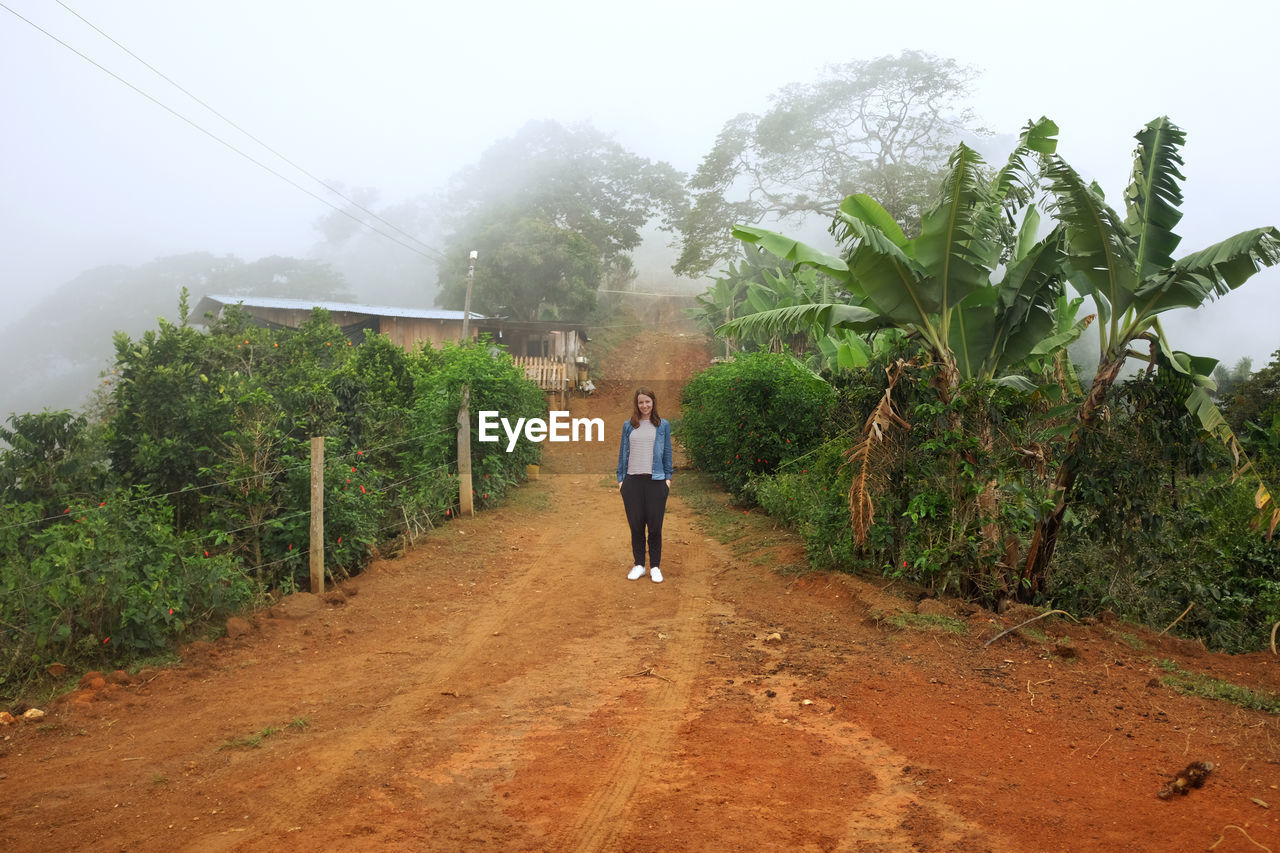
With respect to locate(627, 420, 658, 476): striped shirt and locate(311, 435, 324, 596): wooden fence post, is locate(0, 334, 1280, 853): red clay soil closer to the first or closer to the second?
locate(311, 435, 324, 596): wooden fence post

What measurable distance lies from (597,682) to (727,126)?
32.4m

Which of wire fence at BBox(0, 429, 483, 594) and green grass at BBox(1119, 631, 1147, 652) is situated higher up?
wire fence at BBox(0, 429, 483, 594)

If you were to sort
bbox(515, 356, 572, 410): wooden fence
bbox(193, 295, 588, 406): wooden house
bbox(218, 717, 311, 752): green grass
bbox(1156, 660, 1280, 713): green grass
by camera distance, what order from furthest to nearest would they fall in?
bbox(515, 356, 572, 410): wooden fence, bbox(193, 295, 588, 406): wooden house, bbox(1156, 660, 1280, 713): green grass, bbox(218, 717, 311, 752): green grass

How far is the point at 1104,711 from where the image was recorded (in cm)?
504

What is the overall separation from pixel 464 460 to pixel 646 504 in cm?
427

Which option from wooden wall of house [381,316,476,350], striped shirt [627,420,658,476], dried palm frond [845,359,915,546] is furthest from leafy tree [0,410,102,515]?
wooden wall of house [381,316,476,350]

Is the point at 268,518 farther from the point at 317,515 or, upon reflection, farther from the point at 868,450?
the point at 868,450

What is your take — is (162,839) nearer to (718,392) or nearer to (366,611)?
(366,611)

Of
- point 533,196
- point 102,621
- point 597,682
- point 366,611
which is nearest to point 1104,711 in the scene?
point 597,682

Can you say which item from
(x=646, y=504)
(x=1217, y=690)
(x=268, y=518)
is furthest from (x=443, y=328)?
A: (x=1217, y=690)

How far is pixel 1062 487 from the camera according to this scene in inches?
275

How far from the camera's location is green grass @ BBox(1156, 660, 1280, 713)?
4.98 meters

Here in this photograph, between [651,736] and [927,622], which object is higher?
[927,622]

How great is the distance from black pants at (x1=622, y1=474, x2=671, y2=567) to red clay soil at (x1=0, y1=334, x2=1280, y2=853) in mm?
672
